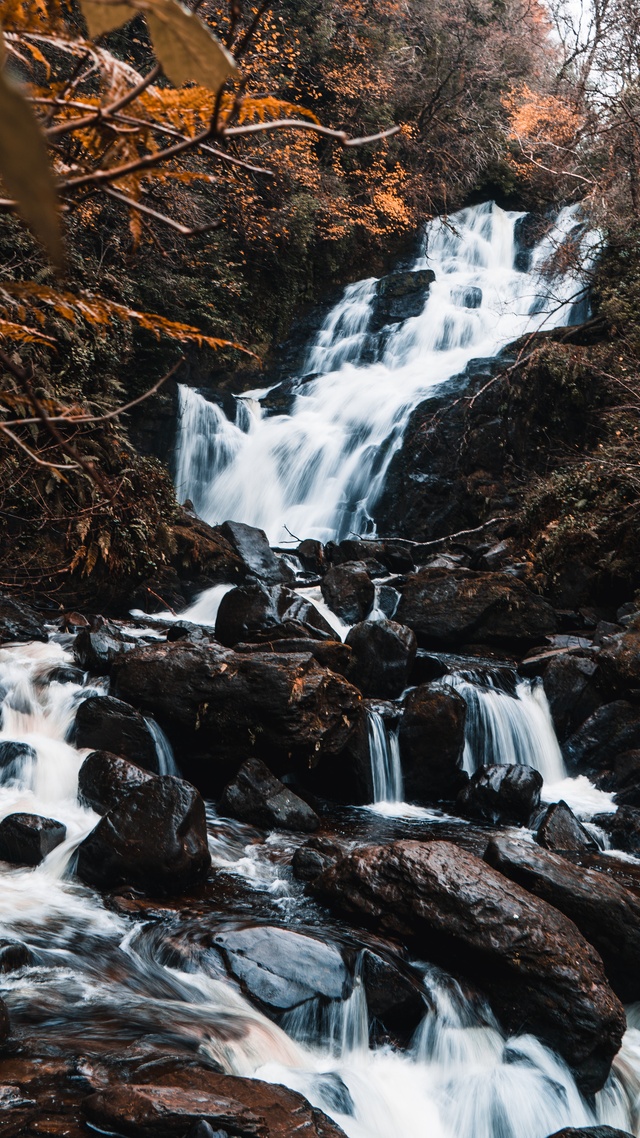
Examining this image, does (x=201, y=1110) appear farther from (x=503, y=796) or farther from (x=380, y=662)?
(x=380, y=662)

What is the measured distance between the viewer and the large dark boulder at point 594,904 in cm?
452

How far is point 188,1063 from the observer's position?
3.16 m

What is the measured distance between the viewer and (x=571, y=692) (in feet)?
26.9

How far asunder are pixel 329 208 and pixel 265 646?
544 inches

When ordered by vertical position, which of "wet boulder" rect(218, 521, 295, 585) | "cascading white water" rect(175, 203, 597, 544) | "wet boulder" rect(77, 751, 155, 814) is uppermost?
"cascading white water" rect(175, 203, 597, 544)

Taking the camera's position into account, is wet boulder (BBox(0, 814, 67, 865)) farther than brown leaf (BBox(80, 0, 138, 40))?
Yes

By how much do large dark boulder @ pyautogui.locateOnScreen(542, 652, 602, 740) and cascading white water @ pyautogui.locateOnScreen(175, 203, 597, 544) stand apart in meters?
6.17

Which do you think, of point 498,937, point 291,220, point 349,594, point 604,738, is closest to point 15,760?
point 498,937

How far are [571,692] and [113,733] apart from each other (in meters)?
4.60

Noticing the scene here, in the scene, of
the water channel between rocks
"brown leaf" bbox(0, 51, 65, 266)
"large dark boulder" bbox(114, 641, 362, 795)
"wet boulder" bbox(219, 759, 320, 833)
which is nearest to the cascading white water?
the water channel between rocks

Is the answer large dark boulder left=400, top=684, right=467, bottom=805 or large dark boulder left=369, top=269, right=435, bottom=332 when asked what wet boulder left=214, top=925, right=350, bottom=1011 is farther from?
large dark boulder left=369, top=269, right=435, bottom=332

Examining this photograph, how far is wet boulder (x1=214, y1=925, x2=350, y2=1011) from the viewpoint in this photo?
3.96 meters

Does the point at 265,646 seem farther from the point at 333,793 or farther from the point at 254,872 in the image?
the point at 254,872

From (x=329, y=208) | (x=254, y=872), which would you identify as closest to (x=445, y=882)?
(x=254, y=872)
